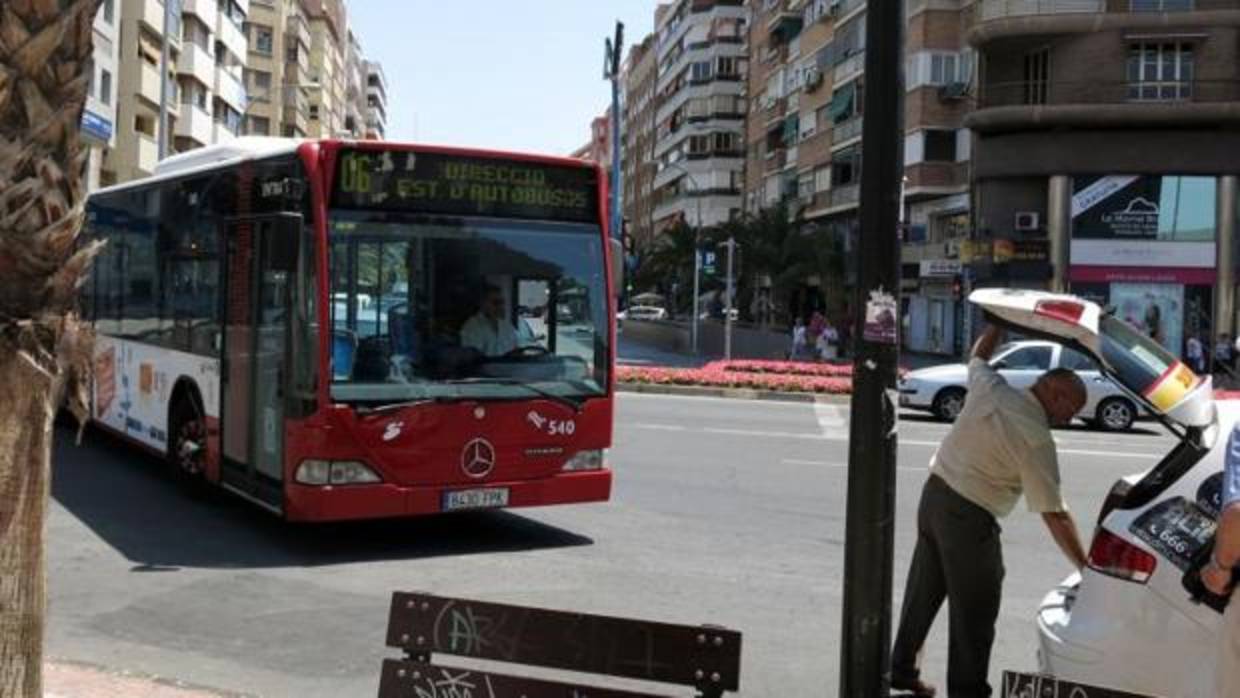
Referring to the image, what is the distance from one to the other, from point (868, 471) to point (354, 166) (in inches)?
205

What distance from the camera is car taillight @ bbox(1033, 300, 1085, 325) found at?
15.1ft

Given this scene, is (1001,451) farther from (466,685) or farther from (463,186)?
(463,186)

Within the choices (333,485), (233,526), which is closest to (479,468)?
(333,485)

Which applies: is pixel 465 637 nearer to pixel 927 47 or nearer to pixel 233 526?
pixel 233 526

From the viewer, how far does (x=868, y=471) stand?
4.55m

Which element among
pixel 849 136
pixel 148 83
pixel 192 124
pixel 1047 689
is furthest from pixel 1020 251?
pixel 192 124

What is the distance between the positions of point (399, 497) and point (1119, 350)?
5.47m

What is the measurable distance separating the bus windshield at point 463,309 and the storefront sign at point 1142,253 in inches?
Answer: 1359

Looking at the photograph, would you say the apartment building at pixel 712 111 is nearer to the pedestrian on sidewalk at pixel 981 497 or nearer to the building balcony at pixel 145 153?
the building balcony at pixel 145 153

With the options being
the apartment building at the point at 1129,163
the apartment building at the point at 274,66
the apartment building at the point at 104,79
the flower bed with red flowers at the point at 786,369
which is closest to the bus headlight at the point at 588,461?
the flower bed with red flowers at the point at 786,369

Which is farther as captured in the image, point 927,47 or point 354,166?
point 927,47

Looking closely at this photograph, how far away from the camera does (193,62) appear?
63250mm

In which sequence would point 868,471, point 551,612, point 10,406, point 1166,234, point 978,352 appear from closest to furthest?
point 10,406 < point 551,612 < point 868,471 < point 978,352 < point 1166,234

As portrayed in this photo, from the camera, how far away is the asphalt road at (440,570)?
654cm
